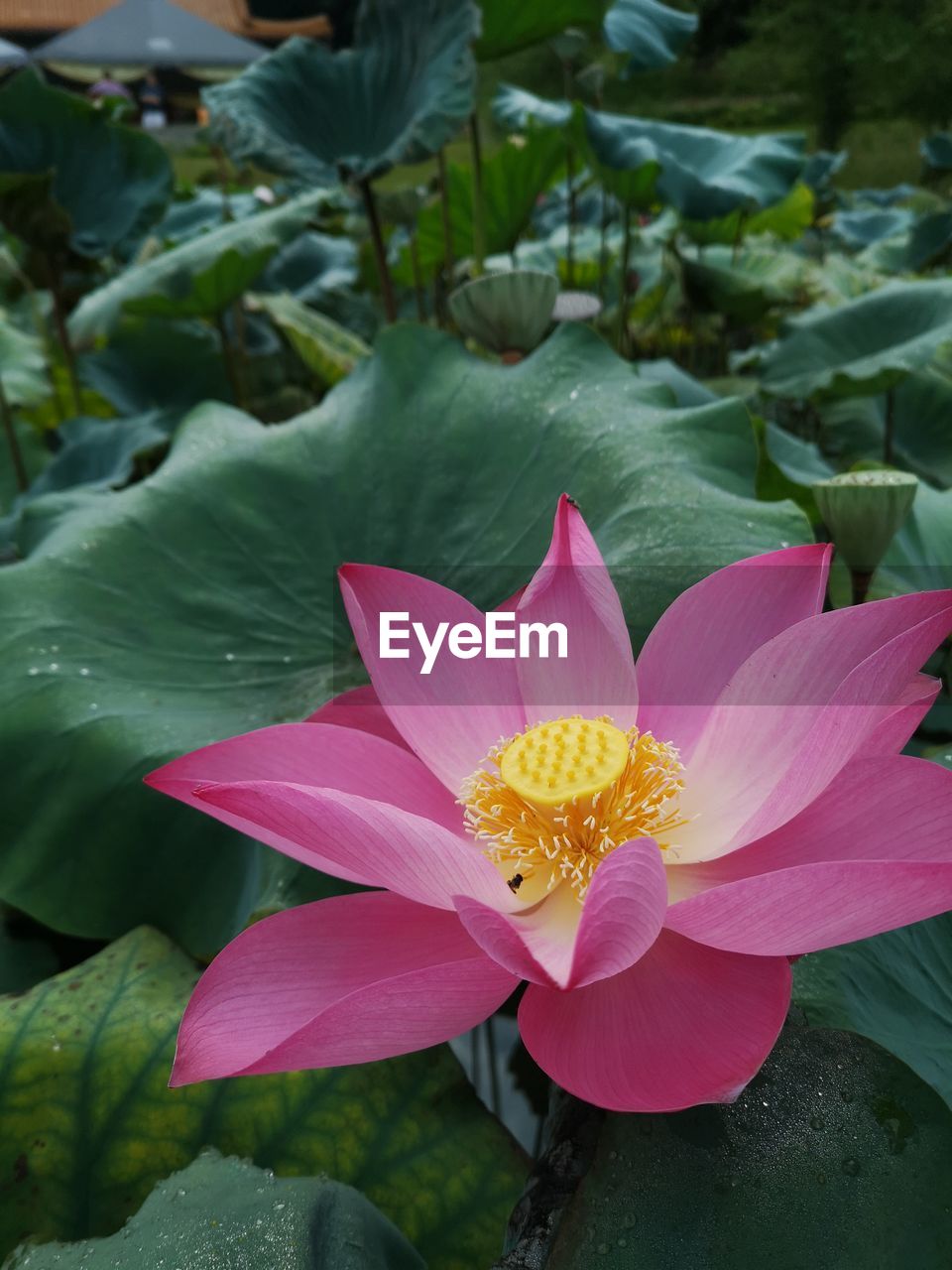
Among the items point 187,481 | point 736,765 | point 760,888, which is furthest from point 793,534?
point 187,481

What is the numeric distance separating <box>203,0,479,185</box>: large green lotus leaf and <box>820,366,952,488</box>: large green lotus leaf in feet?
2.57

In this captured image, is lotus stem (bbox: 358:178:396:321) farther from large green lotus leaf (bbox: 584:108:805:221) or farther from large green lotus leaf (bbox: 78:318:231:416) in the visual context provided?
large green lotus leaf (bbox: 78:318:231:416)

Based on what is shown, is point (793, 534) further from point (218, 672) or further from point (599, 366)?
point (218, 672)

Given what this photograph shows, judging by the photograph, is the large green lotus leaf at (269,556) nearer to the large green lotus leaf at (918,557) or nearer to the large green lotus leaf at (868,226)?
the large green lotus leaf at (918,557)

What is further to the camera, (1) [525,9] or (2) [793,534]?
(1) [525,9]

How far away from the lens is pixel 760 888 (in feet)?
1.11

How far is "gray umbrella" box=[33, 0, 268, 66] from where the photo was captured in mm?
7500

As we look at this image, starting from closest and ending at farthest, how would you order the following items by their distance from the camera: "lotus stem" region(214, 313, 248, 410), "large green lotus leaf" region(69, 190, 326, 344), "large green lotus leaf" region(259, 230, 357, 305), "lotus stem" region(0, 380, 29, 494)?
1. "large green lotus leaf" region(69, 190, 326, 344)
2. "lotus stem" region(0, 380, 29, 494)
3. "lotus stem" region(214, 313, 248, 410)
4. "large green lotus leaf" region(259, 230, 357, 305)

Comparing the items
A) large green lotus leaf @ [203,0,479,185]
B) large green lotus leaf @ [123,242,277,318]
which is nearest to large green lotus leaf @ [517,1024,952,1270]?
large green lotus leaf @ [203,0,479,185]

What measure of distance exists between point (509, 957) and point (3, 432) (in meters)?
2.04

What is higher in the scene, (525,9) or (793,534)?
(525,9)

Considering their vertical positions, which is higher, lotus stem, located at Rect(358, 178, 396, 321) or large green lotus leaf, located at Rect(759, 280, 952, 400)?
lotus stem, located at Rect(358, 178, 396, 321)

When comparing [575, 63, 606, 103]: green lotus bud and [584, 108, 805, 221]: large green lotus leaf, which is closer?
[584, 108, 805, 221]: large green lotus leaf

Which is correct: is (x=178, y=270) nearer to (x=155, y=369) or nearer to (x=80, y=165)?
(x=155, y=369)
